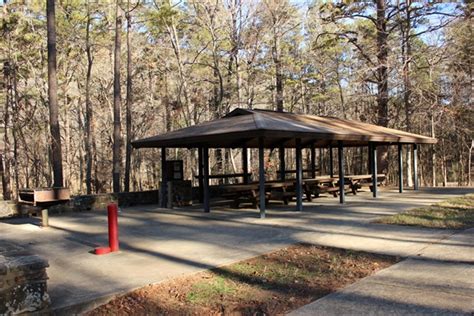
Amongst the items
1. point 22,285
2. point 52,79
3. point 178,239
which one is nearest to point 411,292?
point 22,285

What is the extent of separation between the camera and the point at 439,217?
29.6ft

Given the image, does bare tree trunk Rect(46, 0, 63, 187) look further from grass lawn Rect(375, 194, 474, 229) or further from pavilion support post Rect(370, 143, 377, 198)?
pavilion support post Rect(370, 143, 377, 198)

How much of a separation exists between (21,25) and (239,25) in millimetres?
10626

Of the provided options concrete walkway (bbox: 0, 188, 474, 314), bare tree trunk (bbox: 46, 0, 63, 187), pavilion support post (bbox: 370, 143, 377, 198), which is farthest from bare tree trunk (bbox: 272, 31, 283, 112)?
bare tree trunk (bbox: 46, 0, 63, 187)

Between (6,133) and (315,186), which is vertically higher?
(6,133)

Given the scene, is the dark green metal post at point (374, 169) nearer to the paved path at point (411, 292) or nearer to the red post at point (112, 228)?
the paved path at point (411, 292)

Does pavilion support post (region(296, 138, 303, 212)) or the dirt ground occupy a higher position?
pavilion support post (region(296, 138, 303, 212))

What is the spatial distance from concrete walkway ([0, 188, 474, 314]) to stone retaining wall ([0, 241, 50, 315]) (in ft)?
0.99

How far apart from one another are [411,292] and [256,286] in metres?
1.65

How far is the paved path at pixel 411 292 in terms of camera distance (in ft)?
12.7

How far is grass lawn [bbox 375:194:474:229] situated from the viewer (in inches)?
324

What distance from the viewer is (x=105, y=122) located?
28906mm

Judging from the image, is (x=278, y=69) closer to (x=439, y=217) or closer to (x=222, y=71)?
(x=222, y=71)

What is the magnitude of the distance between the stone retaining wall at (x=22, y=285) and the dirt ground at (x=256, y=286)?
554mm
